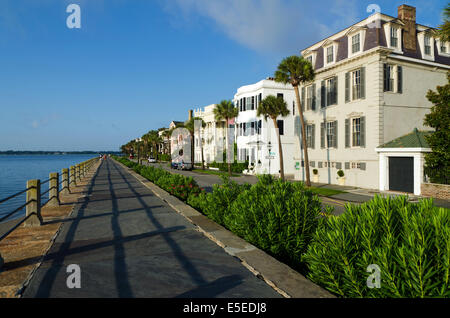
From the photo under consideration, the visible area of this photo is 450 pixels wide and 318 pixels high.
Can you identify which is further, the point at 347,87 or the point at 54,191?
the point at 347,87

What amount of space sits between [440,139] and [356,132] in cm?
706

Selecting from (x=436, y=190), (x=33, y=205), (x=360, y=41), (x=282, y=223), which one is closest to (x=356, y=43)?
(x=360, y=41)

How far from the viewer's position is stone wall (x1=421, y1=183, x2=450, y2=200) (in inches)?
748

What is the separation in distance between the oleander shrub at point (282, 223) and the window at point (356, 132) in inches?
813

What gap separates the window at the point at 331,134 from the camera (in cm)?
2808

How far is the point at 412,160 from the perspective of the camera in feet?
71.2

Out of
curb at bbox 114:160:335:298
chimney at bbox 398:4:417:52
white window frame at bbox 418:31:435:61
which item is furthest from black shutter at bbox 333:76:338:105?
curb at bbox 114:160:335:298

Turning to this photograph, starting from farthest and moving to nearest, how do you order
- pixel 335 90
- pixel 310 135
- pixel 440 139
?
pixel 310 135
pixel 335 90
pixel 440 139

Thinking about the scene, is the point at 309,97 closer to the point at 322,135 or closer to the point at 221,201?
the point at 322,135

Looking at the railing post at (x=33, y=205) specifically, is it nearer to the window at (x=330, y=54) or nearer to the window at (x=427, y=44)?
the window at (x=330, y=54)

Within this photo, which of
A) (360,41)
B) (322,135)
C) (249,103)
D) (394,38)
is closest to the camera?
(394,38)

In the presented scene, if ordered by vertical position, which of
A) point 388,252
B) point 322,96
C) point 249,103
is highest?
point 249,103

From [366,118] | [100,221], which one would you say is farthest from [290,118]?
[100,221]

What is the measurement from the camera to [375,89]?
77.8 ft
